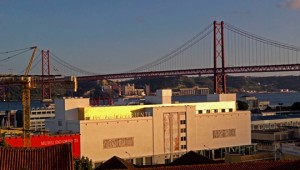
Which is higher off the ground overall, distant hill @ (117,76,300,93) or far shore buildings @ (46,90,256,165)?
distant hill @ (117,76,300,93)

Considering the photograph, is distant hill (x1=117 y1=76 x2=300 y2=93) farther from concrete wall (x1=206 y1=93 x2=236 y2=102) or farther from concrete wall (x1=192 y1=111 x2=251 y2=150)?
concrete wall (x1=192 y1=111 x2=251 y2=150)

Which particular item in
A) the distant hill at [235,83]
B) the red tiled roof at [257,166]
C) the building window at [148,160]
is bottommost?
the building window at [148,160]

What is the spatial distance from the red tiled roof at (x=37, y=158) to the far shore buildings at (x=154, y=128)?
18.1 metres

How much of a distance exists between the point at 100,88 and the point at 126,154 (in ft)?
299

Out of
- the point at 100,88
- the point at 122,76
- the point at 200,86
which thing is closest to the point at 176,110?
the point at 122,76

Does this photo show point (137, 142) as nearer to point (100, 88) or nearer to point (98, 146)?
point (98, 146)

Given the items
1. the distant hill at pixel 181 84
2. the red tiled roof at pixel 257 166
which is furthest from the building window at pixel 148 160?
the distant hill at pixel 181 84

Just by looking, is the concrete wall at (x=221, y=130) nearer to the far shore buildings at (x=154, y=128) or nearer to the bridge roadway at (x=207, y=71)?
the far shore buildings at (x=154, y=128)

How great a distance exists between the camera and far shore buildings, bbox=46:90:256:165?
101 feet

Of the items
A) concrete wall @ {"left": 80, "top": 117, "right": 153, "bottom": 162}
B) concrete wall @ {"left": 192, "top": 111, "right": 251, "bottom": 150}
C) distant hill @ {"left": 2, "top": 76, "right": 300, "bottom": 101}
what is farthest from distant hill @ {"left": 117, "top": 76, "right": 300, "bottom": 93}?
concrete wall @ {"left": 80, "top": 117, "right": 153, "bottom": 162}

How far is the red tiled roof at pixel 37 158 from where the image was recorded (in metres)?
11.6

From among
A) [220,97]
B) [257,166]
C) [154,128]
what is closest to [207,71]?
[220,97]

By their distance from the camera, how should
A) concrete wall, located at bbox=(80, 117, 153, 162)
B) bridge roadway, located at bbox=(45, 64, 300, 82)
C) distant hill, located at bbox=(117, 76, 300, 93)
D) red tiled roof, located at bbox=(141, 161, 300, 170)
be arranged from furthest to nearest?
distant hill, located at bbox=(117, 76, 300, 93) → bridge roadway, located at bbox=(45, 64, 300, 82) → concrete wall, located at bbox=(80, 117, 153, 162) → red tiled roof, located at bbox=(141, 161, 300, 170)

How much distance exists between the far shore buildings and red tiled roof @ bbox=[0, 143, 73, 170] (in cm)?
1812
